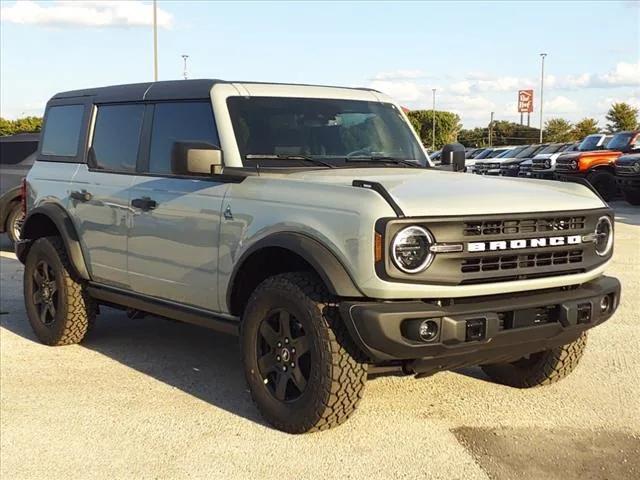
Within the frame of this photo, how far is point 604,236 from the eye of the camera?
4535 mm

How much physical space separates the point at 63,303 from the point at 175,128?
172cm

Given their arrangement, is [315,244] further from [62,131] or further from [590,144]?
[590,144]

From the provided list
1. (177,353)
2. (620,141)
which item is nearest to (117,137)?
(177,353)

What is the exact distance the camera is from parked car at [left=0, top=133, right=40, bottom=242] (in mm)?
11258

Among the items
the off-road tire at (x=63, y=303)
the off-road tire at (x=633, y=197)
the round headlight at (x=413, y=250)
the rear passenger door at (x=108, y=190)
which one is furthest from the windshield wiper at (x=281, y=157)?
the off-road tire at (x=633, y=197)

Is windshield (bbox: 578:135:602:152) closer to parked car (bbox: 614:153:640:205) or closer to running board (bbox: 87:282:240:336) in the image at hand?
parked car (bbox: 614:153:640:205)

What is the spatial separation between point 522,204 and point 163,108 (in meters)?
2.58

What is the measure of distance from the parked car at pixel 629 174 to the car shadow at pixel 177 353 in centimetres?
1433

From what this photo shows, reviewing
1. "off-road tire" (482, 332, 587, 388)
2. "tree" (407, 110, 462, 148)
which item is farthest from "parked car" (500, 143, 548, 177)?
"tree" (407, 110, 462, 148)

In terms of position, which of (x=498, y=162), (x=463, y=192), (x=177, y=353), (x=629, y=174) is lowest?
(x=177, y=353)

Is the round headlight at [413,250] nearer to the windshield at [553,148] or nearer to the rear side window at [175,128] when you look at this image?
the rear side window at [175,128]

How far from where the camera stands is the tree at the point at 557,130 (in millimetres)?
66062

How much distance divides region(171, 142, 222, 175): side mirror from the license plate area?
1859 mm

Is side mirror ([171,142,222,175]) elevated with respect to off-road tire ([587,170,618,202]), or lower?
elevated
